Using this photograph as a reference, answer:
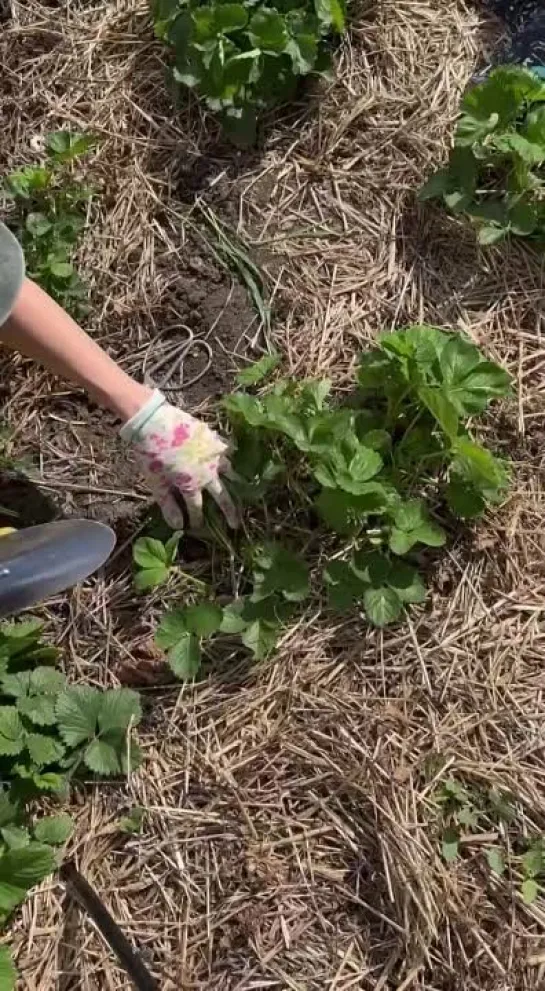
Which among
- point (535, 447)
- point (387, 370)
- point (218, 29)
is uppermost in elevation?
point (218, 29)

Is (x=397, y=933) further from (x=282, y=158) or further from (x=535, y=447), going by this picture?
(x=282, y=158)

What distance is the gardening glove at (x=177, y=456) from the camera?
61.9 inches

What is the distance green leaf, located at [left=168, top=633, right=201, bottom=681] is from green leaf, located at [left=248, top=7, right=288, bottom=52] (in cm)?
104

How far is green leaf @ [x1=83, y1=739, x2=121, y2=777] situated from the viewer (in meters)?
1.53

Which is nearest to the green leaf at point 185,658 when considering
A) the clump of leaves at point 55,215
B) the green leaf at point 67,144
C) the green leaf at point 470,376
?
the green leaf at point 470,376

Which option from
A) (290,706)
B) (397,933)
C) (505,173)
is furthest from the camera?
(505,173)

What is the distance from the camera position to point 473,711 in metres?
1.50

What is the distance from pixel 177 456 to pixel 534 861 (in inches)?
32.1

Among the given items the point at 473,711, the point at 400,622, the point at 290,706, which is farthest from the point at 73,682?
the point at 473,711

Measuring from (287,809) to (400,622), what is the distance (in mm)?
341

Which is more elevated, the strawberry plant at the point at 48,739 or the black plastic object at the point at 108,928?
the strawberry plant at the point at 48,739

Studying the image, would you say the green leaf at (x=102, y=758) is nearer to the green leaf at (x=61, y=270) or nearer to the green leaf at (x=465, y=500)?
the green leaf at (x=465, y=500)

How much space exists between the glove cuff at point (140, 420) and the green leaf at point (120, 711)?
0.42m

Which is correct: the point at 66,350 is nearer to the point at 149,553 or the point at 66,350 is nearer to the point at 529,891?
the point at 149,553
